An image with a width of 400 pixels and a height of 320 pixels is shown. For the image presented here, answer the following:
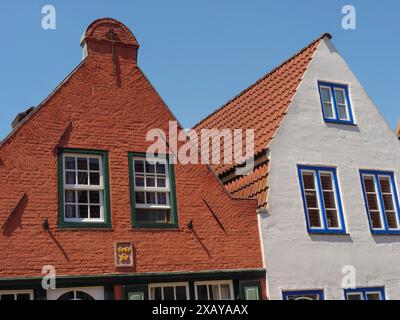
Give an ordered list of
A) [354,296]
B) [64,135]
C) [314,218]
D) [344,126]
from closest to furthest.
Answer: [64,135] → [354,296] → [314,218] → [344,126]

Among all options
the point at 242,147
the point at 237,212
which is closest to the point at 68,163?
the point at 237,212

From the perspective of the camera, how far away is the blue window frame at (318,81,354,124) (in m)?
17.8

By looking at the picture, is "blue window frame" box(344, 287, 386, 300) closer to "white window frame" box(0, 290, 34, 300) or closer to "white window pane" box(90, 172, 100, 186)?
"white window pane" box(90, 172, 100, 186)

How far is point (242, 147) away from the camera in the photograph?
17.8 metres

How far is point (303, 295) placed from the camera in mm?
15344

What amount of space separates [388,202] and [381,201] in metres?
0.41

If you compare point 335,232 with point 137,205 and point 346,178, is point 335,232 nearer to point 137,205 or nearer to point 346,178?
point 346,178

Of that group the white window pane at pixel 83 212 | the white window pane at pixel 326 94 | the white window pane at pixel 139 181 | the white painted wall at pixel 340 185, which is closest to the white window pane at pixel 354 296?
the white painted wall at pixel 340 185

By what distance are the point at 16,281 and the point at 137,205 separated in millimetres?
3264

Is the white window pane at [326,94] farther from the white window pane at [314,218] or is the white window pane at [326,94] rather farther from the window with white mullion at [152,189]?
the window with white mullion at [152,189]

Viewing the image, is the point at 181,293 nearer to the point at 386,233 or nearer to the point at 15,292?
the point at 15,292

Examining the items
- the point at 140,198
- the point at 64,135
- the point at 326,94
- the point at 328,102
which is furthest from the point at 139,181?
the point at 326,94

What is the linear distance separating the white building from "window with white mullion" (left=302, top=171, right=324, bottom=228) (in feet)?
0.09

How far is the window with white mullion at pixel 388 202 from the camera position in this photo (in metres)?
17.5
